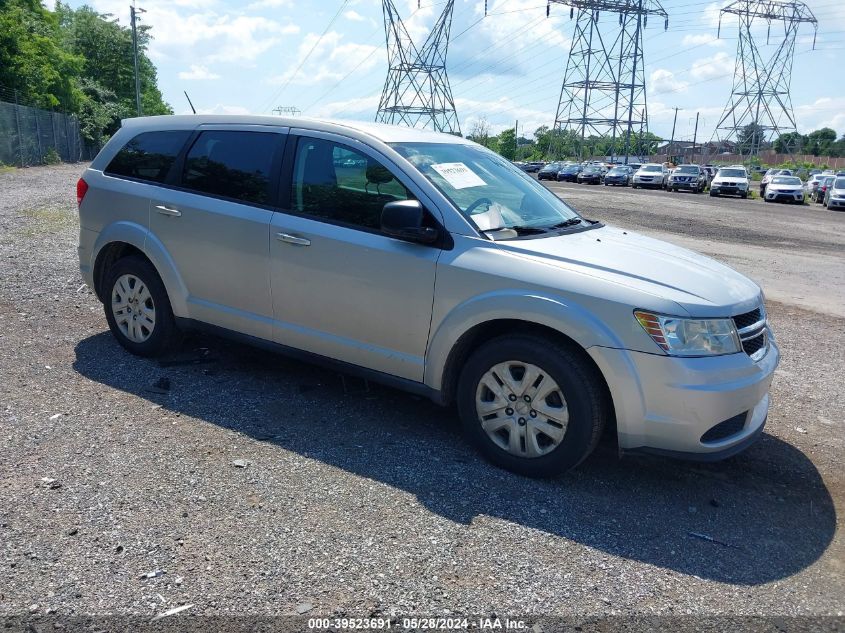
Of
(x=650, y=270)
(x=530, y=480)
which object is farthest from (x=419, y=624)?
(x=650, y=270)

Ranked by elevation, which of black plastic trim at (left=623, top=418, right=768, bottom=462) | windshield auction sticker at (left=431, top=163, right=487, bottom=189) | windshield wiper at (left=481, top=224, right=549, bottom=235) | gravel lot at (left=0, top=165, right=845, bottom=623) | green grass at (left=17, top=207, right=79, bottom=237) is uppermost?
windshield auction sticker at (left=431, top=163, right=487, bottom=189)

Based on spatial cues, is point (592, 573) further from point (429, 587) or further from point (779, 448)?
point (779, 448)

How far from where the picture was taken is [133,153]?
Answer: 5828 millimetres

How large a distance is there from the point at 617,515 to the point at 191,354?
3659 millimetres

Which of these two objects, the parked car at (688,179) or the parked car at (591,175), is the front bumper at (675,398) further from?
the parked car at (591,175)

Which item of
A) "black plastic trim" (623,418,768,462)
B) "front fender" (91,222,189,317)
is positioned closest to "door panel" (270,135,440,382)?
"front fender" (91,222,189,317)

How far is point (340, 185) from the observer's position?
4.79m

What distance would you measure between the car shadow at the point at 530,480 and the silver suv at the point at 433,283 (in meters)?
0.28

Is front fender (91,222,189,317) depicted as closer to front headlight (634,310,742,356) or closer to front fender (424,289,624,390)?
front fender (424,289,624,390)

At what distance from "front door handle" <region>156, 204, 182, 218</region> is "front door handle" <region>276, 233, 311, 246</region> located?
979 millimetres

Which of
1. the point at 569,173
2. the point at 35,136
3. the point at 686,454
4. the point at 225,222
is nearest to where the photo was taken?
the point at 686,454

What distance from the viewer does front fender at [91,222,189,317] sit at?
541 centimetres

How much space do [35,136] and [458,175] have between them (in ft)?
120

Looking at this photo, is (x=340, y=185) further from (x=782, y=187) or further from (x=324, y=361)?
(x=782, y=187)
